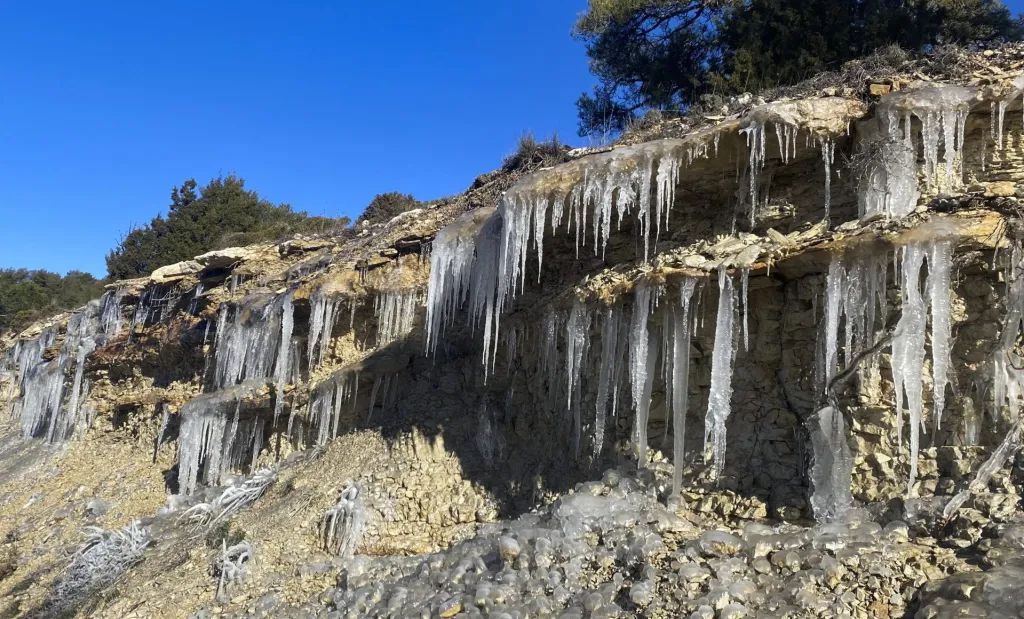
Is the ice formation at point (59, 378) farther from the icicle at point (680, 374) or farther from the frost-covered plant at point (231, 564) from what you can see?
the icicle at point (680, 374)

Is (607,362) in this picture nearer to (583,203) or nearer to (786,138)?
(583,203)

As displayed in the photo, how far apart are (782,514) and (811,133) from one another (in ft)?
12.4

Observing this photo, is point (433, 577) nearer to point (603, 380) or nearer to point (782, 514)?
point (603, 380)

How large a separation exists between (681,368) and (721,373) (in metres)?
0.46

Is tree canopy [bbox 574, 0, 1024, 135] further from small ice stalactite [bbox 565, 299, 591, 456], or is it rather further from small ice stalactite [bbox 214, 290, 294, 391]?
small ice stalactite [bbox 214, 290, 294, 391]

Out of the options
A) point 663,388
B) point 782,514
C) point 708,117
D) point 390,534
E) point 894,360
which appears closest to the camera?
point 894,360

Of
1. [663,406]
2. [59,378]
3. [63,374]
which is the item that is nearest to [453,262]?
[663,406]

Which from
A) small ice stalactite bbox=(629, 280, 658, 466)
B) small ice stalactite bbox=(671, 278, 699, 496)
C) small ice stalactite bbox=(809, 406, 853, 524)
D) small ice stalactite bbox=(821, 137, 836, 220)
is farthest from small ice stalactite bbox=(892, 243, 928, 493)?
small ice stalactite bbox=(629, 280, 658, 466)

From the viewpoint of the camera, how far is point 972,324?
231 inches

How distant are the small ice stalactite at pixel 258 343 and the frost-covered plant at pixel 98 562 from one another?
3407 mm

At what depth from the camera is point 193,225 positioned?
25953mm

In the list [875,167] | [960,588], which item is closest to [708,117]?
[875,167]

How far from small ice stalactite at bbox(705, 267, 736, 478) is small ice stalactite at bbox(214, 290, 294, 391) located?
8.75 meters

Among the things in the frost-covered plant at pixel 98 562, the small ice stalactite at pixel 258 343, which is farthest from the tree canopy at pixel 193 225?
Answer: the frost-covered plant at pixel 98 562
